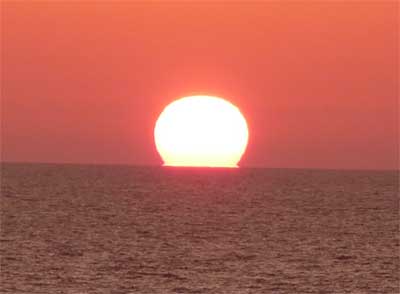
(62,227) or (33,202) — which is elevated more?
(33,202)

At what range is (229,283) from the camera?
4556cm

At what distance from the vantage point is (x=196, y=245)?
62312mm

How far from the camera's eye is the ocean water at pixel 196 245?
4525 cm

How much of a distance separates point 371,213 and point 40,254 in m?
44.8

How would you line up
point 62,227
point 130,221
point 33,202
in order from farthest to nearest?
1. point 33,202
2. point 130,221
3. point 62,227

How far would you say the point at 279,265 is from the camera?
52469mm

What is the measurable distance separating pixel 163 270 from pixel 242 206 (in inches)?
2059

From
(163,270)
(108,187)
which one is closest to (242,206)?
(108,187)

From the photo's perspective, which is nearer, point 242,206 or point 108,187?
point 242,206

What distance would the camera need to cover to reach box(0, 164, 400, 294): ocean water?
1781 inches

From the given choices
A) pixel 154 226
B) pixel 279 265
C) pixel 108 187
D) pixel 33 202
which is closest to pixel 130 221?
pixel 154 226

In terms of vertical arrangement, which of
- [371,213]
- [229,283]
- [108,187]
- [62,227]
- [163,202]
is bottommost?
[229,283]

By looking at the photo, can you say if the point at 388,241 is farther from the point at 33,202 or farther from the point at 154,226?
the point at 33,202

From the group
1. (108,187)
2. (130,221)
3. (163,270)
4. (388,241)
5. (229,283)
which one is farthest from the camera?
(108,187)
